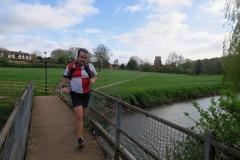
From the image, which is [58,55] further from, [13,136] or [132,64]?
[13,136]

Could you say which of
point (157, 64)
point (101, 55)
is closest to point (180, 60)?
point (157, 64)

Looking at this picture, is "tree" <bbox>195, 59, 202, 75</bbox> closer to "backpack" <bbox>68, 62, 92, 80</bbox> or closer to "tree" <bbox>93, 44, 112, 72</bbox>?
"tree" <bbox>93, 44, 112, 72</bbox>

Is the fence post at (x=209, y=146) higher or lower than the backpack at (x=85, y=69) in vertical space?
lower

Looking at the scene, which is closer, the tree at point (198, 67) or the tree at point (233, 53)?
the tree at point (233, 53)

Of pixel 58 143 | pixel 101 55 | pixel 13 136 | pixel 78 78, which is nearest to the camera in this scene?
pixel 13 136

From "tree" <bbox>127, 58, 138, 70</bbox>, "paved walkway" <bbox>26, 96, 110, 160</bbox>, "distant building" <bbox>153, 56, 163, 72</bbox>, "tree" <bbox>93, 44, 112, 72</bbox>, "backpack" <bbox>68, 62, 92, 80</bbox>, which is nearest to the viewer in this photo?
"paved walkway" <bbox>26, 96, 110, 160</bbox>

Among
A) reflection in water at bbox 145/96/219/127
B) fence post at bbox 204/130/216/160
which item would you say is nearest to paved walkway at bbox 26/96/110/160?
fence post at bbox 204/130/216/160

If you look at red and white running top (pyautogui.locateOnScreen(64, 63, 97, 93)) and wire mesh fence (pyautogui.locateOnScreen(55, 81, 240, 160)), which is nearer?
wire mesh fence (pyautogui.locateOnScreen(55, 81, 240, 160))

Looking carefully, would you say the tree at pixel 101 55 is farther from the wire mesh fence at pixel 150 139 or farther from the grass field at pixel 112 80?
the wire mesh fence at pixel 150 139

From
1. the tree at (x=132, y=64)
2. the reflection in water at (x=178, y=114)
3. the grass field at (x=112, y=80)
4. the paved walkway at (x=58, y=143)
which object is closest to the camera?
the paved walkway at (x=58, y=143)

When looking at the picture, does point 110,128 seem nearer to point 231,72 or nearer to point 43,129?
point 43,129

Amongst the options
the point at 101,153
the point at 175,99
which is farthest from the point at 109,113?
the point at 175,99

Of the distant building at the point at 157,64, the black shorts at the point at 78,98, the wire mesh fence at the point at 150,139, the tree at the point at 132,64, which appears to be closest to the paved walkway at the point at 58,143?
the wire mesh fence at the point at 150,139

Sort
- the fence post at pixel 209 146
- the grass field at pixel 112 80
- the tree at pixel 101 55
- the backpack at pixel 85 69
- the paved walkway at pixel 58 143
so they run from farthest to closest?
the tree at pixel 101 55 < the grass field at pixel 112 80 < the backpack at pixel 85 69 < the paved walkway at pixel 58 143 < the fence post at pixel 209 146
